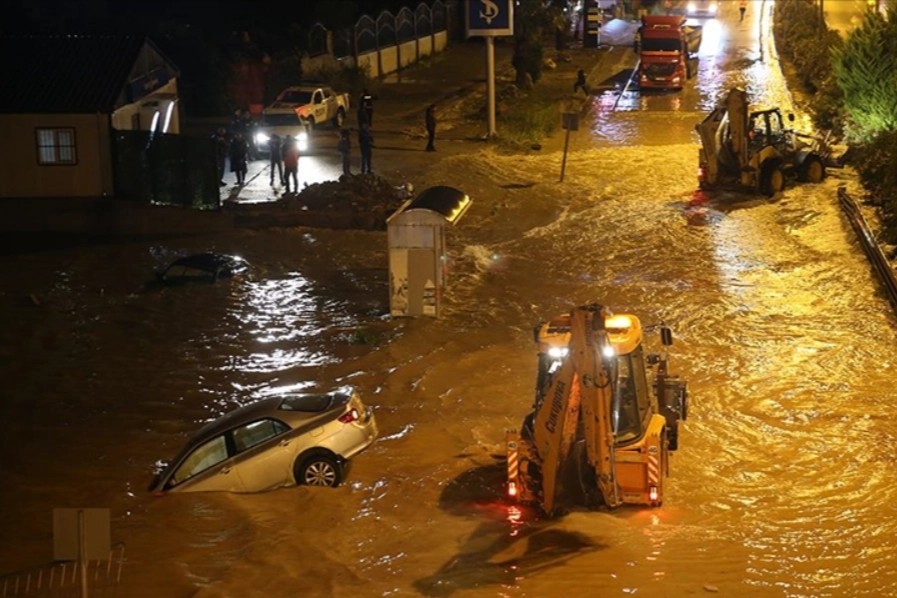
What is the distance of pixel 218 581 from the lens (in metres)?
13.9

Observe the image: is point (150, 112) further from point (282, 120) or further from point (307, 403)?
point (307, 403)

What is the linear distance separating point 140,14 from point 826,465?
53.5m

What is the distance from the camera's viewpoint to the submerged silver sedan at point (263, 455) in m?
17.0

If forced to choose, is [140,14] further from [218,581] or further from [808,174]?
[218,581]

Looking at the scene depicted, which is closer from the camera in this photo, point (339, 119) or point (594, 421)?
point (594, 421)

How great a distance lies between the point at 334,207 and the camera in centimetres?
3297

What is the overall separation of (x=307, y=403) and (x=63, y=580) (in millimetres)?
4718

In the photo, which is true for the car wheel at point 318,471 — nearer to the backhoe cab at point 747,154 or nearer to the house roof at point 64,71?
the house roof at point 64,71

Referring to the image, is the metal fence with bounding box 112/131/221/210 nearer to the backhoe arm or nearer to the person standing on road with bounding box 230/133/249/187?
the person standing on road with bounding box 230/133/249/187

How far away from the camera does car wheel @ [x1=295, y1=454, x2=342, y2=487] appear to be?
17.2 meters

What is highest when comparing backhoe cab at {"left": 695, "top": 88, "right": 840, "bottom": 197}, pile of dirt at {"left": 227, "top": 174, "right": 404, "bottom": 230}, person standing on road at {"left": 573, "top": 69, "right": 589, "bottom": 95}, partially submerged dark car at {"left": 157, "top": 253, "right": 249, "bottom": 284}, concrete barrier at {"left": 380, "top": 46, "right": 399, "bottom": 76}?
concrete barrier at {"left": 380, "top": 46, "right": 399, "bottom": 76}

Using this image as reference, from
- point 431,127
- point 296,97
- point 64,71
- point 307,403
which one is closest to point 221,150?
point 64,71

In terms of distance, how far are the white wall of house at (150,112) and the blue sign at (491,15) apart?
9702 millimetres

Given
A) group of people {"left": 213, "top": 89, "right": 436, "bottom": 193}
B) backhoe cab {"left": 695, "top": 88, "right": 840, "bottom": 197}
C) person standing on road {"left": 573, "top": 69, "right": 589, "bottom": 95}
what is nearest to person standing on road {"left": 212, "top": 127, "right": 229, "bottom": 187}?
group of people {"left": 213, "top": 89, "right": 436, "bottom": 193}
